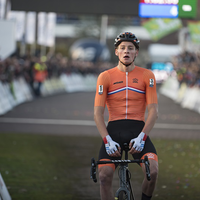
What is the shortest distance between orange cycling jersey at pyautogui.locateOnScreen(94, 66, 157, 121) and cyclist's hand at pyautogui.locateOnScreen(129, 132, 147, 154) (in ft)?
0.97

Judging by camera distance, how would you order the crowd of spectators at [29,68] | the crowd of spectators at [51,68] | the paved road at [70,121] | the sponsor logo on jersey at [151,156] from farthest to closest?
the crowd of spectators at [51,68] → the crowd of spectators at [29,68] → the paved road at [70,121] → the sponsor logo on jersey at [151,156]

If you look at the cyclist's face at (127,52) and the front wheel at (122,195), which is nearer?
the front wheel at (122,195)

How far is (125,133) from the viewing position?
5094 mm

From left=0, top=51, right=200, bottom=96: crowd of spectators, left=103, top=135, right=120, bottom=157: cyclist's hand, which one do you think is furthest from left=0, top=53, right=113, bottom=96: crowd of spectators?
left=103, top=135, right=120, bottom=157: cyclist's hand

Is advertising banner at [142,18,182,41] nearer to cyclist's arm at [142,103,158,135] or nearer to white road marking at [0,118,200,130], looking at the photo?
white road marking at [0,118,200,130]

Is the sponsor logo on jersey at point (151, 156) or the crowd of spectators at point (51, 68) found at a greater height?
the sponsor logo on jersey at point (151, 156)

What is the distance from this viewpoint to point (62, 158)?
10641 millimetres

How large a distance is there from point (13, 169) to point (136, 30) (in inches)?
Result: 3198

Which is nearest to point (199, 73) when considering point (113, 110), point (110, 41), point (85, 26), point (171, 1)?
point (171, 1)

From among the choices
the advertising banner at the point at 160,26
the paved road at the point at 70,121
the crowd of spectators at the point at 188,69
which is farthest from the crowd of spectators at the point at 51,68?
the advertising banner at the point at 160,26

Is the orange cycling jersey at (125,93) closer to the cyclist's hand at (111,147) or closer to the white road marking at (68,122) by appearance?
the cyclist's hand at (111,147)

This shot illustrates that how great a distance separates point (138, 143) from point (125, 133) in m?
0.23

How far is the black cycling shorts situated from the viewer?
5.07 meters

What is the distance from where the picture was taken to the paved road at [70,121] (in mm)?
14906
